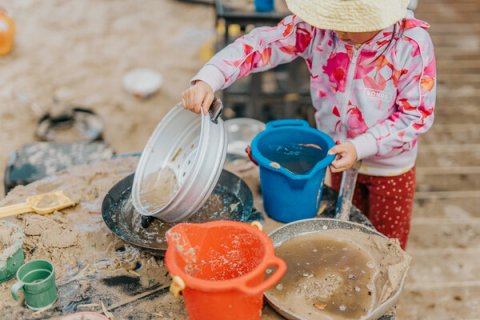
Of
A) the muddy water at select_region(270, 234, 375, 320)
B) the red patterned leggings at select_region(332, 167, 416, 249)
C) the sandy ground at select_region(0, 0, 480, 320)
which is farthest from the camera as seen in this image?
the sandy ground at select_region(0, 0, 480, 320)

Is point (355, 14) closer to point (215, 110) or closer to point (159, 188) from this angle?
point (215, 110)

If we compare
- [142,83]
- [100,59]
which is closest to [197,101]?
[142,83]

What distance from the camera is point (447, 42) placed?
5.56 metres

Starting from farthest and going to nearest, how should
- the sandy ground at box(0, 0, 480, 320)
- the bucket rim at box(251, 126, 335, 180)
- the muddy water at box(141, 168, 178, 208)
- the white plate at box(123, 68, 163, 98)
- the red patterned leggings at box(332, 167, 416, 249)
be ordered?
the white plate at box(123, 68, 163, 98)
the sandy ground at box(0, 0, 480, 320)
the red patterned leggings at box(332, 167, 416, 249)
the muddy water at box(141, 168, 178, 208)
the bucket rim at box(251, 126, 335, 180)

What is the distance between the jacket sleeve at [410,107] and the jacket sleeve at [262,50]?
402 millimetres

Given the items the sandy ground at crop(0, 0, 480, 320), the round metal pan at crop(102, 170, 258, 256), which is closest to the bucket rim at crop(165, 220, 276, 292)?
the round metal pan at crop(102, 170, 258, 256)

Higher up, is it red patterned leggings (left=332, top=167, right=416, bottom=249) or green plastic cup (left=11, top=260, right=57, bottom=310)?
green plastic cup (left=11, top=260, right=57, bottom=310)

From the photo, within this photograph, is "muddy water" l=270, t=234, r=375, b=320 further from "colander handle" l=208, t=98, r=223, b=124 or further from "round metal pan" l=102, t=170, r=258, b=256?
"colander handle" l=208, t=98, r=223, b=124

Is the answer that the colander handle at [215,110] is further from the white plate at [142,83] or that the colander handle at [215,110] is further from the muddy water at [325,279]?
the white plate at [142,83]

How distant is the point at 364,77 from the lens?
6.63ft

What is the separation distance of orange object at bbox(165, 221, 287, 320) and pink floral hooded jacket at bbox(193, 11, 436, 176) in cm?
61

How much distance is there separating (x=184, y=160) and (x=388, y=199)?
91 centimetres

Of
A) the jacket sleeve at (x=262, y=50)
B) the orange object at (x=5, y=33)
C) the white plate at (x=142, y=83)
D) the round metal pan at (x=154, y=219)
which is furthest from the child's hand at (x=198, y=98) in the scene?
the orange object at (x=5, y=33)

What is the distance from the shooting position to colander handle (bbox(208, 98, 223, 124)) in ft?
5.95
